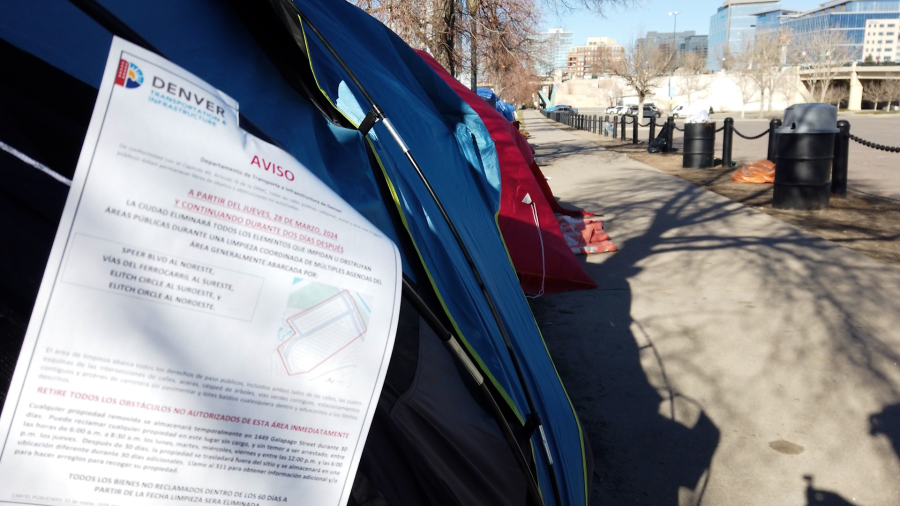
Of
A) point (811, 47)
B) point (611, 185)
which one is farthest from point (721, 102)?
point (611, 185)

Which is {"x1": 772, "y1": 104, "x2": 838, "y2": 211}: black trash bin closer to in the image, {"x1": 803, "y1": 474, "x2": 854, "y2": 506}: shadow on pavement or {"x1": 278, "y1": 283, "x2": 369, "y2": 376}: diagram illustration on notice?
{"x1": 803, "y1": 474, "x2": 854, "y2": 506}: shadow on pavement

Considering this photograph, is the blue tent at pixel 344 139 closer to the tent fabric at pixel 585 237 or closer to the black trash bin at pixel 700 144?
the tent fabric at pixel 585 237

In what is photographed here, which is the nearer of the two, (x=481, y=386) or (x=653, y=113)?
(x=481, y=386)

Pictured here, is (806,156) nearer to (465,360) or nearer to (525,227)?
(525,227)

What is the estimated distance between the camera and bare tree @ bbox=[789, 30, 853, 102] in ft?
208

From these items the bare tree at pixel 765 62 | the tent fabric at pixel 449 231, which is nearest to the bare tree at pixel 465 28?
the tent fabric at pixel 449 231

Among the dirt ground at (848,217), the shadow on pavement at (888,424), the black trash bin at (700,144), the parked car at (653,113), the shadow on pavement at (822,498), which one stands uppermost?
the parked car at (653,113)

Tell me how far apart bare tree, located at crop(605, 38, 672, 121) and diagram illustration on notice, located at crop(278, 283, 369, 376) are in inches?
1623

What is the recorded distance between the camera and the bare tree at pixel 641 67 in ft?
138

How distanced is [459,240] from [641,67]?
1711 inches

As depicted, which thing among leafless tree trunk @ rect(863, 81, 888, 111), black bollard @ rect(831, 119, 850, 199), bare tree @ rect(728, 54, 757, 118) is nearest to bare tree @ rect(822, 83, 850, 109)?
leafless tree trunk @ rect(863, 81, 888, 111)

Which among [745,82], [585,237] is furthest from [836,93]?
[585,237]

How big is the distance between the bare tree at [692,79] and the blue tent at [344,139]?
237 feet

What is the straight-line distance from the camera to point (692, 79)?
72.0m
